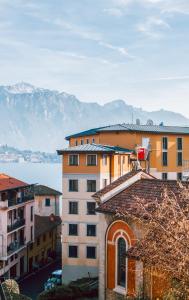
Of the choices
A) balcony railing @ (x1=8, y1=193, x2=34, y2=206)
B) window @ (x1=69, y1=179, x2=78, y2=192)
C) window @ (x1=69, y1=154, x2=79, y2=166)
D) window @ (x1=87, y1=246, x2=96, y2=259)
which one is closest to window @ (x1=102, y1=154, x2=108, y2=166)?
window @ (x1=69, y1=154, x2=79, y2=166)

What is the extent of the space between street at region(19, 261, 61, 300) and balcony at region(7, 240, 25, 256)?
354 centimetres

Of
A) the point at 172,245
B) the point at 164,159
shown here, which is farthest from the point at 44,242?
the point at 172,245

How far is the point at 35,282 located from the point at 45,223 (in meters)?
14.3

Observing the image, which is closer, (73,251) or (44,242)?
(73,251)

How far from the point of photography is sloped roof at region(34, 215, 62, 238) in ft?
189

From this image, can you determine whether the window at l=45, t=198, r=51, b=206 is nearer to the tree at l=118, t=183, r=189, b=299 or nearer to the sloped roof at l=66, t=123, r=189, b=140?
the sloped roof at l=66, t=123, r=189, b=140

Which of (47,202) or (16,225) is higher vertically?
(47,202)

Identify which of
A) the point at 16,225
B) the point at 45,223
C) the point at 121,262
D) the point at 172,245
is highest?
the point at 172,245

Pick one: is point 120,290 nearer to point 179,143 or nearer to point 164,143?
point 164,143

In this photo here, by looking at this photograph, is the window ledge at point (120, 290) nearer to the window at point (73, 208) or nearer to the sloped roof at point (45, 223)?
the window at point (73, 208)

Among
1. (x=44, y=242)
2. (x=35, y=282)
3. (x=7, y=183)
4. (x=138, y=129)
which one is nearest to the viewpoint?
(x=35, y=282)

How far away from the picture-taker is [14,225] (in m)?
48.9

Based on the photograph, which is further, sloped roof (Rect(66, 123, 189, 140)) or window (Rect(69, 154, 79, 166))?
sloped roof (Rect(66, 123, 189, 140))

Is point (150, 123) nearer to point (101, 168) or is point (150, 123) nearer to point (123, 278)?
point (101, 168)
